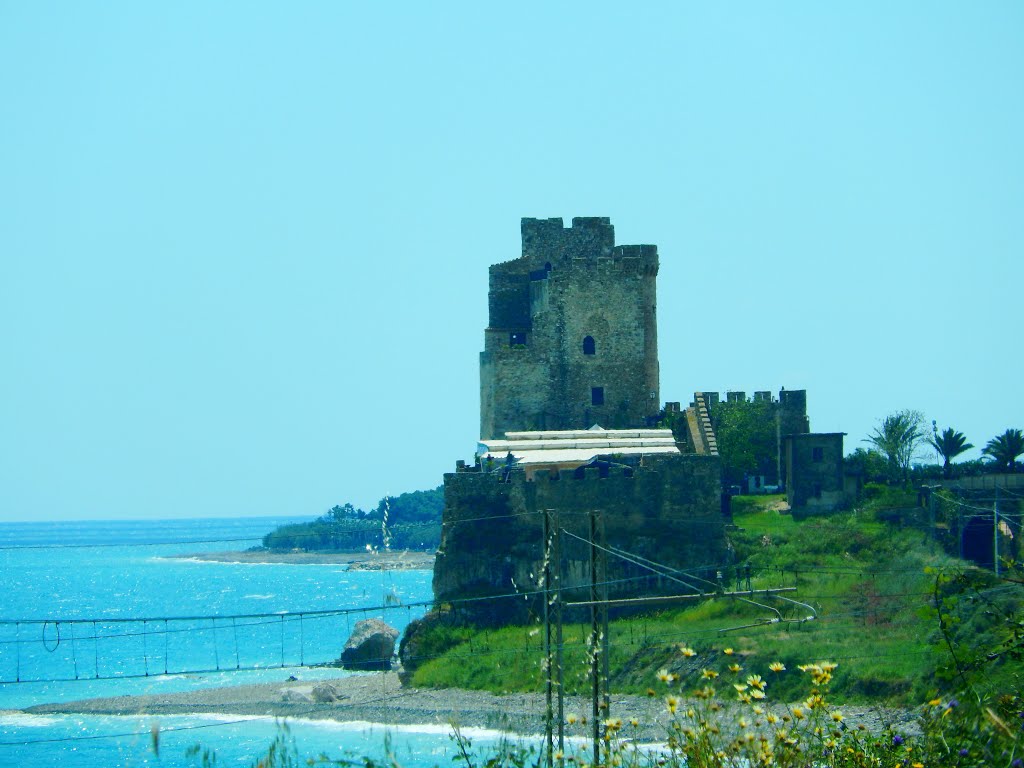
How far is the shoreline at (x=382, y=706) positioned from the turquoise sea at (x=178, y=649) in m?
0.68

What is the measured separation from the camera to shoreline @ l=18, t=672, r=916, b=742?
2843 centimetres

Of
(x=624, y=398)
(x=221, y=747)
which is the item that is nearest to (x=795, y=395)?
(x=624, y=398)

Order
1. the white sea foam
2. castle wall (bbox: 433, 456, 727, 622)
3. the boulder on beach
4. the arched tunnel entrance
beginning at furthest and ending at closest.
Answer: the white sea foam, the boulder on beach, the arched tunnel entrance, castle wall (bbox: 433, 456, 727, 622)

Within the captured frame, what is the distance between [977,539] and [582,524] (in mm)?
9594

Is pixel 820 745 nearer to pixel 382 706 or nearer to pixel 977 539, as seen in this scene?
pixel 382 706

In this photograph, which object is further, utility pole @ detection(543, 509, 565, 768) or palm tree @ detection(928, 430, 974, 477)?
palm tree @ detection(928, 430, 974, 477)

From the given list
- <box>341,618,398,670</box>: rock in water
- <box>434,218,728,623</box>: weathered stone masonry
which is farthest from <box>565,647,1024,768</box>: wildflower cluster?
<box>341,618,398,670</box>: rock in water

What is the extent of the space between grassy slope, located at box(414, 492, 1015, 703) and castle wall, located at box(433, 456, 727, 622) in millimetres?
967

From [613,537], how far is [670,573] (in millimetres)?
1566

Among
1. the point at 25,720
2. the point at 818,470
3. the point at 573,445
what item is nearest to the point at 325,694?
the point at 573,445

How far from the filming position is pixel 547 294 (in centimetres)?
4275

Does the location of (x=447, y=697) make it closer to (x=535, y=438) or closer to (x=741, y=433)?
(x=535, y=438)

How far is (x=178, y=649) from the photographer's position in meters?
71.6

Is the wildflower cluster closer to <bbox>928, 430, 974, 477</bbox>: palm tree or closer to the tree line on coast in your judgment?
<bbox>928, 430, 974, 477</bbox>: palm tree
